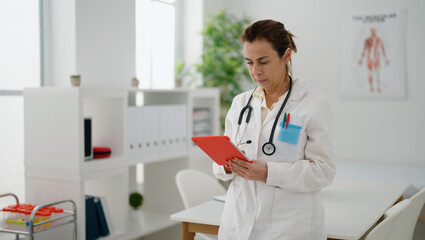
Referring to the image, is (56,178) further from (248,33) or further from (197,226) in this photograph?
(248,33)

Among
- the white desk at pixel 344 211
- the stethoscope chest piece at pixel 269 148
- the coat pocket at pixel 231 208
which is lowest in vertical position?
the white desk at pixel 344 211

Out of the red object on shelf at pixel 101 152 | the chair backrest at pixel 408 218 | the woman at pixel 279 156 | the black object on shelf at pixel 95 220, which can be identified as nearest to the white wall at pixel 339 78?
the chair backrest at pixel 408 218

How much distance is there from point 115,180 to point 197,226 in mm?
1089

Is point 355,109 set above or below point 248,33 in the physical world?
below

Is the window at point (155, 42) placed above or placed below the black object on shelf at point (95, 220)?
above

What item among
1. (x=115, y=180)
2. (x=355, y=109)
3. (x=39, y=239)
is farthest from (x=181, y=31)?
(x=39, y=239)

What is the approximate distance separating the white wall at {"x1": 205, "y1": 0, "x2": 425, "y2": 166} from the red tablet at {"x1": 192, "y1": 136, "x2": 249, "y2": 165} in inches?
Result: 122

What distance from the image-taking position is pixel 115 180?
3.19 m

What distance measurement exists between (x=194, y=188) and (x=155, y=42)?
195cm

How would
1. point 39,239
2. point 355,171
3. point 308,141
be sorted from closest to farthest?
point 308,141
point 39,239
point 355,171

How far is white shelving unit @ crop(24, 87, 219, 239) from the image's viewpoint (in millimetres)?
2795

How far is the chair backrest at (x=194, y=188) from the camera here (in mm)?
2821

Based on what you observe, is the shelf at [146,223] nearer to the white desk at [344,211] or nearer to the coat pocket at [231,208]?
the white desk at [344,211]

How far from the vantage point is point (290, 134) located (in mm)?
1699
